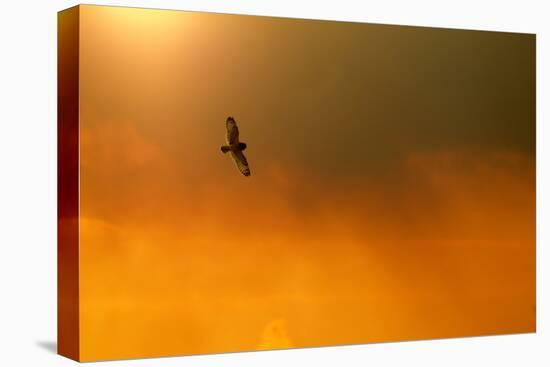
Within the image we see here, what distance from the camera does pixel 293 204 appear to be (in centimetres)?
871

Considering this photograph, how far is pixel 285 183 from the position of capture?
28.5ft

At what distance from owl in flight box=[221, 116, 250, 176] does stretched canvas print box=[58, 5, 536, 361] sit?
0.01m

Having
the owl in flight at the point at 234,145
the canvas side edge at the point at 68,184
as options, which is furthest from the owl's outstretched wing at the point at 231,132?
the canvas side edge at the point at 68,184

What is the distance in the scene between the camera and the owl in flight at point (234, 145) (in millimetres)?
8477

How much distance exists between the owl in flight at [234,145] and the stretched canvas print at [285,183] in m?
0.01

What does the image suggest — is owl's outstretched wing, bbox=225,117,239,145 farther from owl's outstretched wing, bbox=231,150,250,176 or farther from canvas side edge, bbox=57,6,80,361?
canvas side edge, bbox=57,6,80,361

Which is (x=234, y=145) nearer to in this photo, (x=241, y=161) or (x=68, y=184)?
(x=241, y=161)

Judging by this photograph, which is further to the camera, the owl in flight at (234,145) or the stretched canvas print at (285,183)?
the owl in flight at (234,145)

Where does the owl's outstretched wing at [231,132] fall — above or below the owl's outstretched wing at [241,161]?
above

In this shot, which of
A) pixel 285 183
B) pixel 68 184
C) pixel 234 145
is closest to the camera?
pixel 68 184

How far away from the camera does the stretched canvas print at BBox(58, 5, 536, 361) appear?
8.13 metres

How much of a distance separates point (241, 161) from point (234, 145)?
124 millimetres

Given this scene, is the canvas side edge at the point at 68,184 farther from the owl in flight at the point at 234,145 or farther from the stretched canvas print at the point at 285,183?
the owl in flight at the point at 234,145

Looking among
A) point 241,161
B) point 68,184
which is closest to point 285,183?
point 241,161
